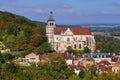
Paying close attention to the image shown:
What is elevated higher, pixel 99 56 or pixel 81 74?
pixel 99 56

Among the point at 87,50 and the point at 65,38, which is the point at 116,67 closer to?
the point at 87,50

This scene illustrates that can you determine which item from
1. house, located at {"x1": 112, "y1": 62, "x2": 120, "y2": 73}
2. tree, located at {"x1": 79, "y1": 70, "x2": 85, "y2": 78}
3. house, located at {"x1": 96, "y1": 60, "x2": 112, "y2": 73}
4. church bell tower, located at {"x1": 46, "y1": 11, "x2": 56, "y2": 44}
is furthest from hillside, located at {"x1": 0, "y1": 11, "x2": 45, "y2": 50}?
tree, located at {"x1": 79, "y1": 70, "x2": 85, "y2": 78}

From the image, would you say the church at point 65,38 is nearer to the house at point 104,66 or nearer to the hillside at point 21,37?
the hillside at point 21,37

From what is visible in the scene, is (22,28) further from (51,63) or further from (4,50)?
(51,63)

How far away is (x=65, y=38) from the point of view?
62.3 metres

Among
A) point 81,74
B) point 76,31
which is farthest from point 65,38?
point 81,74

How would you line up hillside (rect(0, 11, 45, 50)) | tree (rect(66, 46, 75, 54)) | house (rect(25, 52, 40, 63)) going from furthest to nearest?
hillside (rect(0, 11, 45, 50)) < tree (rect(66, 46, 75, 54)) < house (rect(25, 52, 40, 63))

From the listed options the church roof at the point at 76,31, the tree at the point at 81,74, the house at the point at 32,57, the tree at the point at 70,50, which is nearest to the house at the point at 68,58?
the house at the point at 32,57

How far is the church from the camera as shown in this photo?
61.7 m

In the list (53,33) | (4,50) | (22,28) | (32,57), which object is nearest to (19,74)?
(32,57)

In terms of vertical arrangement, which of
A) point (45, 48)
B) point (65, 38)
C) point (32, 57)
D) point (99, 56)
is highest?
point (65, 38)

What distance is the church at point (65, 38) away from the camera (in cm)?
6172

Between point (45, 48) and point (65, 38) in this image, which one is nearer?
point (45, 48)

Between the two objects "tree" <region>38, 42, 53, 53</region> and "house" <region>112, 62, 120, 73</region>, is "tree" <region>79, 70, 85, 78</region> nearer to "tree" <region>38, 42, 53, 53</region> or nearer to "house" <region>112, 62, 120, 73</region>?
"house" <region>112, 62, 120, 73</region>
